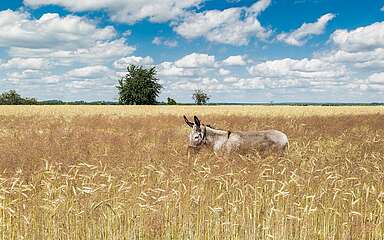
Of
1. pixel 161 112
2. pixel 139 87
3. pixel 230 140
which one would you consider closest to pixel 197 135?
pixel 230 140

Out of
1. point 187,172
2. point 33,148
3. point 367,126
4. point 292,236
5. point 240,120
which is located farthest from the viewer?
point 240,120

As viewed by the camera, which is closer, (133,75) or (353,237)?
(353,237)

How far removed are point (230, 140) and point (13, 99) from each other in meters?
138

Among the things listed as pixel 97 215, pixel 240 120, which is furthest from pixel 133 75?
pixel 97 215

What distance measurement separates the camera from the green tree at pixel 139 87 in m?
97.4

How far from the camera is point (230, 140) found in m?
11.4

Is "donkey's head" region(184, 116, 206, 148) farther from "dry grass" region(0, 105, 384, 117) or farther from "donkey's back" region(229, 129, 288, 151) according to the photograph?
"dry grass" region(0, 105, 384, 117)

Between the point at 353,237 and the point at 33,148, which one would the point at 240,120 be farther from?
the point at 353,237

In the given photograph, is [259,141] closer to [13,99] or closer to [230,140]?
[230,140]

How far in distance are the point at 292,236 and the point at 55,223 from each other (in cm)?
268

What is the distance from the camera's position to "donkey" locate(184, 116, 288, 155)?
1106cm

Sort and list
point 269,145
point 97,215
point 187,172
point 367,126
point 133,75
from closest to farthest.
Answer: point 97,215
point 187,172
point 269,145
point 367,126
point 133,75

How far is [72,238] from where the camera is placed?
4.62m

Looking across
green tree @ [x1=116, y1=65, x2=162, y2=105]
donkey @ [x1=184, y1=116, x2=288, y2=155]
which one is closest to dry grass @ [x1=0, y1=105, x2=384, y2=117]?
donkey @ [x1=184, y1=116, x2=288, y2=155]
